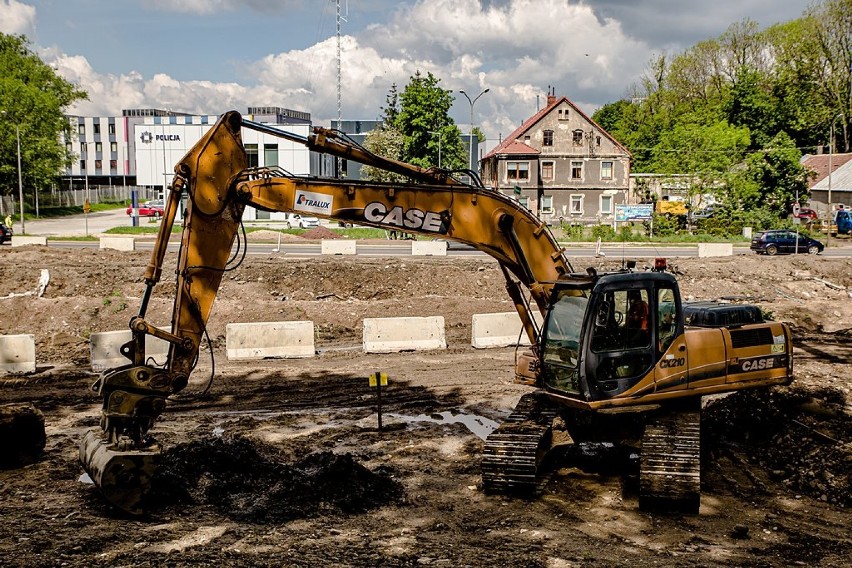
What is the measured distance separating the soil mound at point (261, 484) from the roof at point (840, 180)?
62367 mm

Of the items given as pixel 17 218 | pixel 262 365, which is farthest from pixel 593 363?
pixel 17 218

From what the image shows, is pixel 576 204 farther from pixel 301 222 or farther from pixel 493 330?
pixel 493 330

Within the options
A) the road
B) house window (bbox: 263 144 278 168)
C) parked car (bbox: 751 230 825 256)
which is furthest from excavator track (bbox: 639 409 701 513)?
house window (bbox: 263 144 278 168)

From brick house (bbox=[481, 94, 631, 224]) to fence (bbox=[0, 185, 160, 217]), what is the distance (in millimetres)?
37231

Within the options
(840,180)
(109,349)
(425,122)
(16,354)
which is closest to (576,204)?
(425,122)

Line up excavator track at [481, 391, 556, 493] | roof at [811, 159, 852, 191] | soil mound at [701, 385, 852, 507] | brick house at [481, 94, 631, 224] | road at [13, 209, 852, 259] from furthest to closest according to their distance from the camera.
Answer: roof at [811, 159, 852, 191] < brick house at [481, 94, 631, 224] < road at [13, 209, 852, 259] < soil mound at [701, 385, 852, 507] < excavator track at [481, 391, 556, 493]

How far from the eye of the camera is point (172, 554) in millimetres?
8320

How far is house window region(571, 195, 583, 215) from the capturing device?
58.8 m

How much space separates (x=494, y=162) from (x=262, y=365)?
139ft

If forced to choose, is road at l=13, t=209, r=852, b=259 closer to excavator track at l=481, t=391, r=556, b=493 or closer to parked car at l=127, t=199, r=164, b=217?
parked car at l=127, t=199, r=164, b=217

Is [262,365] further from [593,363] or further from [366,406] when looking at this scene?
[593,363]

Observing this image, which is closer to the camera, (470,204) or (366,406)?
(470,204)

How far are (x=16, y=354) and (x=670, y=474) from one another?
15.1m

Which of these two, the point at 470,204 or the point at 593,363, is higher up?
the point at 470,204
